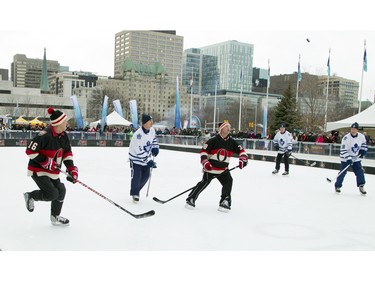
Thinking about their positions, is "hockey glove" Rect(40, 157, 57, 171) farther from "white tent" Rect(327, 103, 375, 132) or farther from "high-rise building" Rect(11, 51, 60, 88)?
"high-rise building" Rect(11, 51, 60, 88)

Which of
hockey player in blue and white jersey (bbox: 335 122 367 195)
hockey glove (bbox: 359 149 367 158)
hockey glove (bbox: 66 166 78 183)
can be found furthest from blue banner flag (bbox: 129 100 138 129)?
hockey glove (bbox: 66 166 78 183)

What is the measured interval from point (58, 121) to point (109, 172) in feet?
19.5

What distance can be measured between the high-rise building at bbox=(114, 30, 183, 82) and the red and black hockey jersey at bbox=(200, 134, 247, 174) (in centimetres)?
12821

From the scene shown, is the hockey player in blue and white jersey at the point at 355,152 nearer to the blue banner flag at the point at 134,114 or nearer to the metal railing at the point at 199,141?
the metal railing at the point at 199,141

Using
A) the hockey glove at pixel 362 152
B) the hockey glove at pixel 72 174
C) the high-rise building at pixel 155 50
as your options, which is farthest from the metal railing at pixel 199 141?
the high-rise building at pixel 155 50

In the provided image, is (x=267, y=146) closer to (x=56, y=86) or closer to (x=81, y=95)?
(x=81, y=95)

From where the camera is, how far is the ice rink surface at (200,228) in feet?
11.8

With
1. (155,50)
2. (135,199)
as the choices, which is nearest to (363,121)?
(135,199)

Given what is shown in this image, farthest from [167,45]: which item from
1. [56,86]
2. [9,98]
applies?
[9,98]

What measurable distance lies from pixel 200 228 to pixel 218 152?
1353mm

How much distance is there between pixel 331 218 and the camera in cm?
548

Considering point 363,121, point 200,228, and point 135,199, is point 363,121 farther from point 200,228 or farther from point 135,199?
point 200,228

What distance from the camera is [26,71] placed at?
170 m

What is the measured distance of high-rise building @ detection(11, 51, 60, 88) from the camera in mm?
168125
